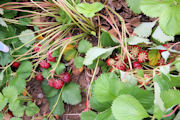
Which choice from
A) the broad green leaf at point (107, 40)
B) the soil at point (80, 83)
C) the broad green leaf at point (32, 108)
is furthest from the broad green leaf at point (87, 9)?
the broad green leaf at point (32, 108)

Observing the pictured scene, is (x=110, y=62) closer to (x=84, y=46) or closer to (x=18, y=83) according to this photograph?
(x=84, y=46)

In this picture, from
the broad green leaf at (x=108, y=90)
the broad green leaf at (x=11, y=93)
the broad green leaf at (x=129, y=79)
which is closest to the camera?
the broad green leaf at (x=108, y=90)

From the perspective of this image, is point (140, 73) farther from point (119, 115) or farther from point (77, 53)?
point (77, 53)

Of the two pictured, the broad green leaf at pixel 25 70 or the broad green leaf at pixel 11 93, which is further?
the broad green leaf at pixel 25 70

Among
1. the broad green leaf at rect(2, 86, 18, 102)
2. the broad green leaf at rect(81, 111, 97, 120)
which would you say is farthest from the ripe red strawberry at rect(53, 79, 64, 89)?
the broad green leaf at rect(81, 111, 97, 120)

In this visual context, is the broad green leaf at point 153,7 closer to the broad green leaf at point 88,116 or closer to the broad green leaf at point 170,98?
the broad green leaf at point 170,98

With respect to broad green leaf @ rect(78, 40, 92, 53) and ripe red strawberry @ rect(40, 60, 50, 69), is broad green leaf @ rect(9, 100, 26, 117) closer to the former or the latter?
ripe red strawberry @ rect(40, 60, 50, 69)

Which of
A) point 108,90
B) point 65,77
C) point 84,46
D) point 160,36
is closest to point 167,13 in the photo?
point 160,36
